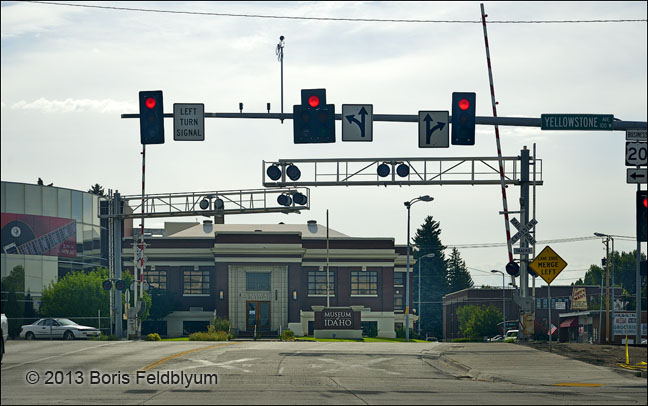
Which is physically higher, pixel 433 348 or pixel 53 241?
pixel 53 241

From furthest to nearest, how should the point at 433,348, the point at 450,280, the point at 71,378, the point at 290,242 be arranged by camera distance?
the point at 450,280 → the point at 290,242 → the point at 433,348 → the point at 71,378

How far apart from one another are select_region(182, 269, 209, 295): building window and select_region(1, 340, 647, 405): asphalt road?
47.6 metres

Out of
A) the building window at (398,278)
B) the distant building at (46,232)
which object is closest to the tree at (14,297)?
the distant building at (46,232)

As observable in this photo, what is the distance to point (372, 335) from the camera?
78.4m

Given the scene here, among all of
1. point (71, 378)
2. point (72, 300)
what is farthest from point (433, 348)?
point (72, 300)

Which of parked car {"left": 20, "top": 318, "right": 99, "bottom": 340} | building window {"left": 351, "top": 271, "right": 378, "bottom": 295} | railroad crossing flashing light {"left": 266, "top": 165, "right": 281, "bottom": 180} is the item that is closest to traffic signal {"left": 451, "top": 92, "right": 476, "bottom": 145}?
railroad crossing flashing light {"left": 266, "top": 165, "right": 281, "bottom": 180}

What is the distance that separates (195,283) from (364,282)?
587 inches

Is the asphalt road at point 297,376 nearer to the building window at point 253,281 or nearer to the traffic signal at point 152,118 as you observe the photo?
the traffic signal at point 152,118

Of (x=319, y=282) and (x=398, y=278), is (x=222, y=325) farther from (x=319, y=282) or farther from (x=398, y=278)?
(x=398, y=278)

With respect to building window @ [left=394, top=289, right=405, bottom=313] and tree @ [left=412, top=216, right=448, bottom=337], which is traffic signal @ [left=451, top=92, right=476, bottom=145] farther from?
tree @ [left=412, top=216, right=448, bottom=337]

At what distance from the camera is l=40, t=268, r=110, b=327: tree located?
5872cm

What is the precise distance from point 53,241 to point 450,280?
86428 millimetres

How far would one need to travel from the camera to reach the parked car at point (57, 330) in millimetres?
48109

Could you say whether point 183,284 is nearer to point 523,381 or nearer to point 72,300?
point 72,300
